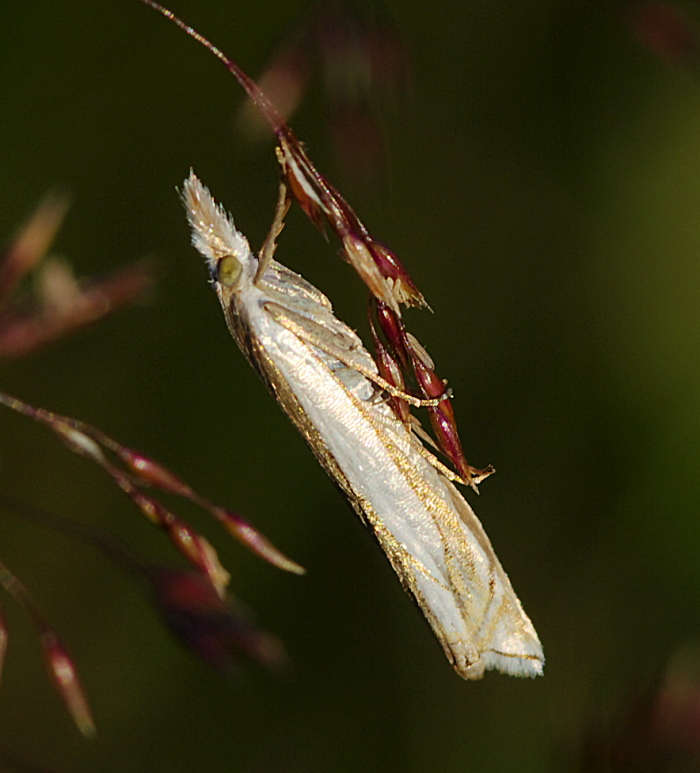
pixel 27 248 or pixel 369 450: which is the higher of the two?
pixel 27 248

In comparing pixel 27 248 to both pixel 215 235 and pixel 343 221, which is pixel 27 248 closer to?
pixel 215 235

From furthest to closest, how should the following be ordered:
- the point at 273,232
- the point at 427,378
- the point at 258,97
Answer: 1. the point at 273,232
2. the point at 427,378
3. the point at 258,97

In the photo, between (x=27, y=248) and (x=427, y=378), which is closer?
(x=427, y=378)

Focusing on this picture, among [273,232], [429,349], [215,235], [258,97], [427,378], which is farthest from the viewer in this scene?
[429,349]

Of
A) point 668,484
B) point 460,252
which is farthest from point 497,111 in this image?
point 668,484

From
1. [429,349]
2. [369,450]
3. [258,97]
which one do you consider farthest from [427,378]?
[429,349]

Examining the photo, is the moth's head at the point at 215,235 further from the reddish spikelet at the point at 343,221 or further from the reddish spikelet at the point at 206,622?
the reddish spikelet at the point at 206,622

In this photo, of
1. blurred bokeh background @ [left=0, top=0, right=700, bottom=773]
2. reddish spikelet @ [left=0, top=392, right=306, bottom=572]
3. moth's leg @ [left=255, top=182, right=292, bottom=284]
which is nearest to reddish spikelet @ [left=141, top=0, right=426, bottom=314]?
moth's leg @ [left=255, top=182, right=292, bottom=284]
